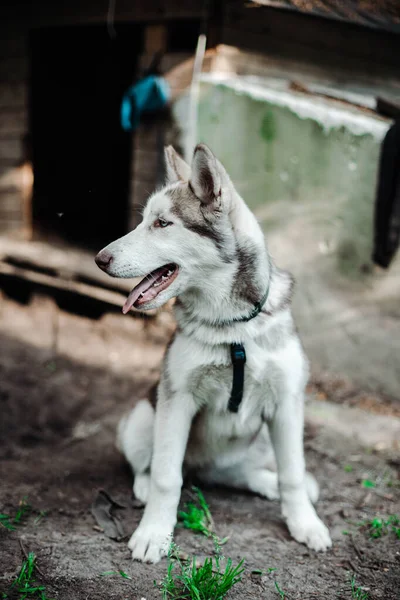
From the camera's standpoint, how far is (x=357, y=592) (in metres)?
2.36

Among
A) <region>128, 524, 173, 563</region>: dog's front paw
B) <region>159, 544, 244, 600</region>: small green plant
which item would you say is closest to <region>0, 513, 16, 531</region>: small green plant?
<region>128, 524, 173, 563</region>: dog's front paw

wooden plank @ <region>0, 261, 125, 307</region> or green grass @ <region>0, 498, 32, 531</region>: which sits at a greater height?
green grass @ <region>0, 498, 32, 531</region>

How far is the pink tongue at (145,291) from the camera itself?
243 centimetres

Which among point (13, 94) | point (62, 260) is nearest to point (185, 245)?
point (62, 260)

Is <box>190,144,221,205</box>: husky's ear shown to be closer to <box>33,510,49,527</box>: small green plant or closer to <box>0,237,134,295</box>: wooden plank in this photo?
<box>33,510,49,527</box>: small green plant

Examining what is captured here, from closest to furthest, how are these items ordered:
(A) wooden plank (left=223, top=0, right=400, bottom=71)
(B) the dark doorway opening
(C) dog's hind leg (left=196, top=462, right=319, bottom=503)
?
(C) dog's hind leg (left=196, top=462, right=319, bottom=503), (A) wooden plank (left=223, top=0, right=400, bottom=71), (B) the dark doorway opening

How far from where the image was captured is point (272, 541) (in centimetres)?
276

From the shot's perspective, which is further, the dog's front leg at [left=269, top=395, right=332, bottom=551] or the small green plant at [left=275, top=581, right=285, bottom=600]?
the dog's front leg at [left=269, top=395, right=332, bottom=551]

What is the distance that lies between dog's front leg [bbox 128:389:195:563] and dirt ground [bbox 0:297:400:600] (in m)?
0.13

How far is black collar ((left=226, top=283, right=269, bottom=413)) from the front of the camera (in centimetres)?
254

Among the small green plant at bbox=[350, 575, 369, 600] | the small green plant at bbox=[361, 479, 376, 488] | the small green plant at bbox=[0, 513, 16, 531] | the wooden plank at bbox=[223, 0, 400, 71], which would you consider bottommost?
the small green plant at bbox=[361, 479, 376, 488]

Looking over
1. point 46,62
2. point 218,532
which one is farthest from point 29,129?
point 218,532

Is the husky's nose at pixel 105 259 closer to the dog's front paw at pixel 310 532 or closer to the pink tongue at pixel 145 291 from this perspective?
the pink tongue at pixel 145 291

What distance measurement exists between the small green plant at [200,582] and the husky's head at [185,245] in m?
1.08
